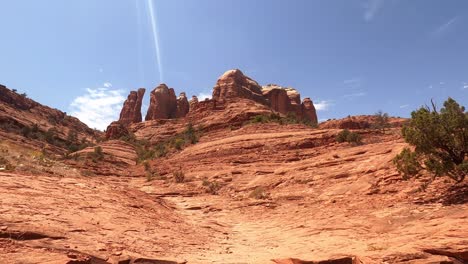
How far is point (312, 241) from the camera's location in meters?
9.93

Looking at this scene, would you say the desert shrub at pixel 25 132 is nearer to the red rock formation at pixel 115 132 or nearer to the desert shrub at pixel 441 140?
the red rock formation at pixel 115 132

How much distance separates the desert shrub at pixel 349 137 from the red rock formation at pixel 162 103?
55028 mm

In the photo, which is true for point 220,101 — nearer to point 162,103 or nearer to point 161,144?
point 161,144

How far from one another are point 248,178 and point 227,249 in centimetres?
1248

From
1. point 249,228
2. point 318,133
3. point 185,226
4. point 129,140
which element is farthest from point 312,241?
point 129,140

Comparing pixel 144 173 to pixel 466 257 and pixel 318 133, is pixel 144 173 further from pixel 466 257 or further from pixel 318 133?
pixel 466 257

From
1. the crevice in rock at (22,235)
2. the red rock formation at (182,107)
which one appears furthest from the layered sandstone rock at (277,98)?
the crevice in rock at (22,235)

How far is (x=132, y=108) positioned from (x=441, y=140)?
8404cm

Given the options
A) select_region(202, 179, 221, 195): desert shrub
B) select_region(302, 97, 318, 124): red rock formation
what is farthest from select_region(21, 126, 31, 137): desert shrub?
select_region(302, 97, 318, 124): red rock formation

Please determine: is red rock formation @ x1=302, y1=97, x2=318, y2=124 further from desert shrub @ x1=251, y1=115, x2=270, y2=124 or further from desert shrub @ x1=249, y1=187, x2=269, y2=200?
desert shrub @ x1=249, y1=187, x2=269, y2=200

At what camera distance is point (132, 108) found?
89562 millimetres

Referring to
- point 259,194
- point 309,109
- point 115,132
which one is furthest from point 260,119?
point 309,109

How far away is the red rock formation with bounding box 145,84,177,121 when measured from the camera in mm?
77625

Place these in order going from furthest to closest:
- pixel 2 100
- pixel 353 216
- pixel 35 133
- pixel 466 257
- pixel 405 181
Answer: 1. pixel 2 100
2. pixel 35 133
3. pixel 405 181
4. pixel 353 216
5. pixel 466 257
